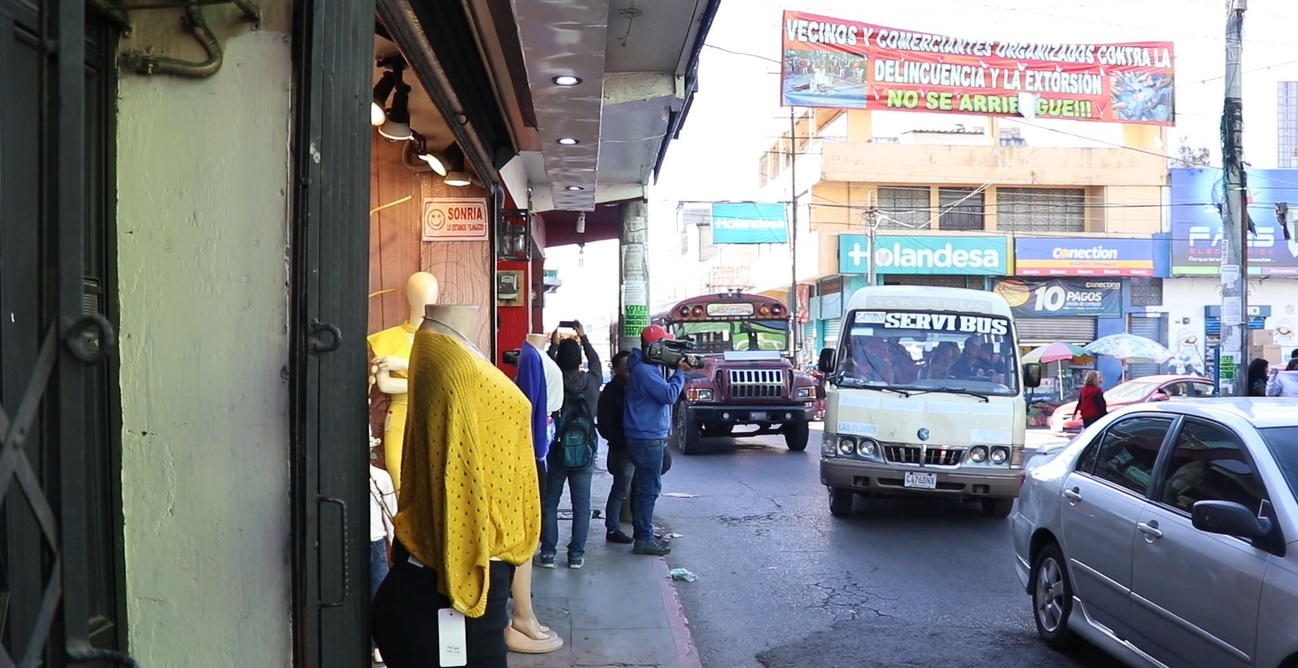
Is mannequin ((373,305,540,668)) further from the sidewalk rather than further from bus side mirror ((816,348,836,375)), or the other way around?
bus side mirror ((816,348,836,375))

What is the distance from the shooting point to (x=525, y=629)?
622 cm

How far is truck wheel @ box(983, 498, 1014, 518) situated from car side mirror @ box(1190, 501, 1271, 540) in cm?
696

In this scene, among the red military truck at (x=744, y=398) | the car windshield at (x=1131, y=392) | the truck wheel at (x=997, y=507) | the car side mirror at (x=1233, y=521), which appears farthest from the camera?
the car windshield at (x=1131, y=392)

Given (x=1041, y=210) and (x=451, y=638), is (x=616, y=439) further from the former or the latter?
(x=1041, y=210)

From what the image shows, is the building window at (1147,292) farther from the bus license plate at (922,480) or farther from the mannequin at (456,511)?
the mannequin at (456,511)

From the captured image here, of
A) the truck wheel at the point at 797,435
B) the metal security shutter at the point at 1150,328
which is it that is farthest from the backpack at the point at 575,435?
the metal security shutter at the point at 1150,328

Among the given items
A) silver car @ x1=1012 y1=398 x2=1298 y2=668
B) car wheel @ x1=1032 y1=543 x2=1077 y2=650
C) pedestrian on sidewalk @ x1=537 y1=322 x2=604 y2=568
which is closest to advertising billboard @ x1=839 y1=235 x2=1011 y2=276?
pedestrian on sidewalk @ x1=537 y1=322 x2=604 y2=568

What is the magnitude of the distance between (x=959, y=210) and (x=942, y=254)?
197cm

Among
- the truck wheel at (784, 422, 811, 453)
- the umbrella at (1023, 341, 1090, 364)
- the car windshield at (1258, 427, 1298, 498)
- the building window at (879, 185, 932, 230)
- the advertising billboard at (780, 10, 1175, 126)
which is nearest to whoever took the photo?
the car windshield at (1258, 427, 1298, 498)

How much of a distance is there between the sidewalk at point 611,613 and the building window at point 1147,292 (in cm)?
2960

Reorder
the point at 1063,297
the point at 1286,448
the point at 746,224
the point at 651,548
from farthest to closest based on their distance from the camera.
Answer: the point at 1063,297
the point at 746,224
the point at 651,548
the point at 1286,448

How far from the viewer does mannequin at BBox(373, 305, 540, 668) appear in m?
3.24

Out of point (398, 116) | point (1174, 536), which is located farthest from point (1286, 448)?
point (398, 116)

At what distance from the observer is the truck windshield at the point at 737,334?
20438 millimetres
